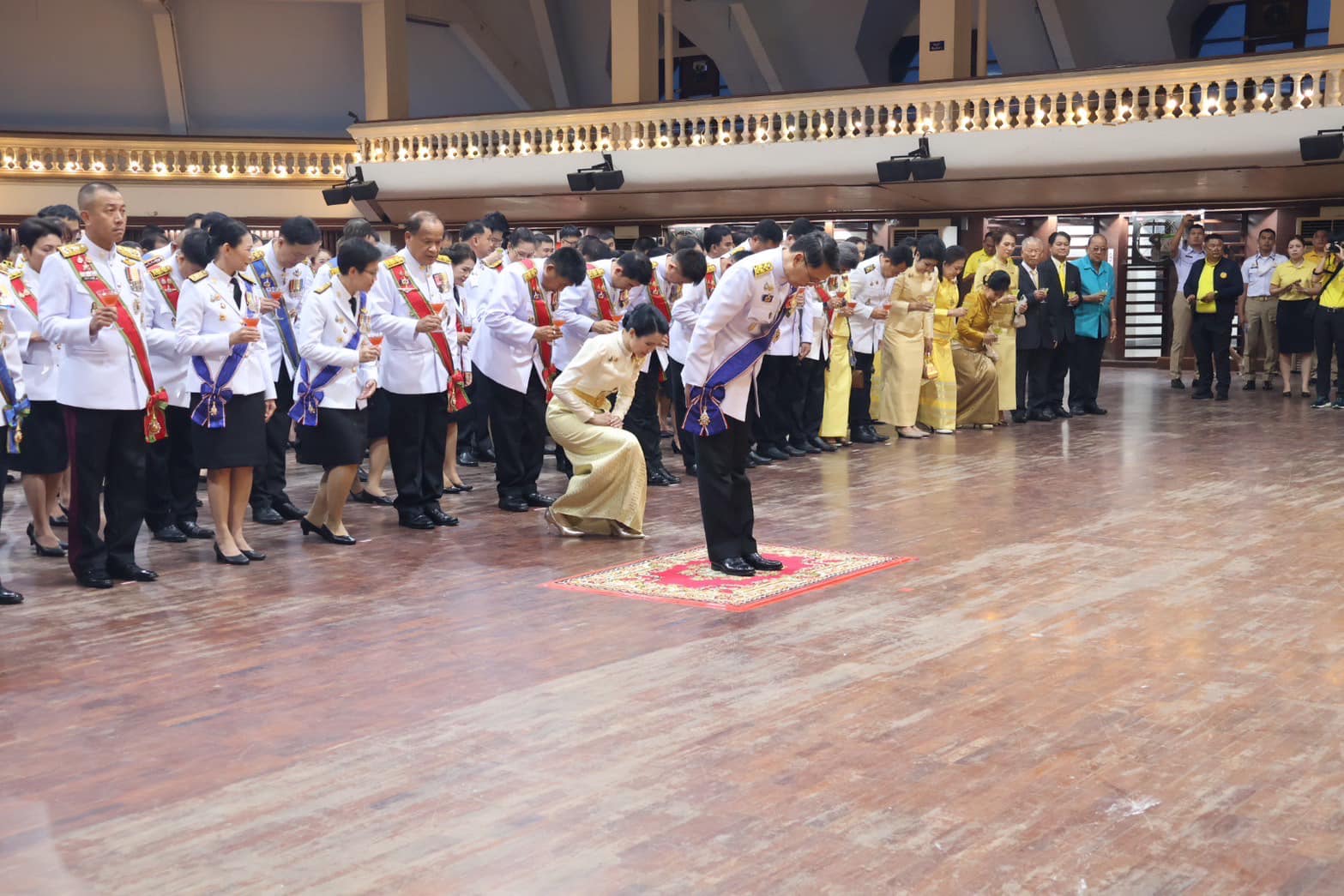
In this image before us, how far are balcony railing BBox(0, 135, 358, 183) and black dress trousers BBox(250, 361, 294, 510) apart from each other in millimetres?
12708

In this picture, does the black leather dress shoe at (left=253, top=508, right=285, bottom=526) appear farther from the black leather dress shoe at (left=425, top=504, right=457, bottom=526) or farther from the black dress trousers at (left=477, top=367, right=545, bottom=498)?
the black dress trousers at (left=477, top=367, right=545, bottom=498)

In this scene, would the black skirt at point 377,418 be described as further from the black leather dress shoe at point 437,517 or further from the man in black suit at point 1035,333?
the man in black suit at point 1035,333

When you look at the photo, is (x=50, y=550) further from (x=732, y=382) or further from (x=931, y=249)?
(x=931, y=249)

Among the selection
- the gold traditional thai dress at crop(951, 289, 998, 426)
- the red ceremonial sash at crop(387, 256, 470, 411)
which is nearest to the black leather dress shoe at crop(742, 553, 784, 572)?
the red ceremonial sash at crop(387, 256, 470, 411)

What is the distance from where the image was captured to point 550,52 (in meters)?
22.4

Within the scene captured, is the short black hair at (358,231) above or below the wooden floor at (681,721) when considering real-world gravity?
above

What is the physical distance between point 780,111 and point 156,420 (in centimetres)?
1205

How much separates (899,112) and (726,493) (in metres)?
11.5

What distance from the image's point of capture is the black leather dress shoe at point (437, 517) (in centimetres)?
654

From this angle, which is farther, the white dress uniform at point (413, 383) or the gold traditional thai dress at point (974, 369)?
the gold traditional thai dress at point (974, 369)

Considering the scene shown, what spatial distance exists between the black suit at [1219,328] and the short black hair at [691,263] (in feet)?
25.2

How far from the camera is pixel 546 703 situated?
12.4 feet

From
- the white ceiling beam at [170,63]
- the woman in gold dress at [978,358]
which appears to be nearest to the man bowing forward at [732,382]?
the woman in gold dress at [978,358]

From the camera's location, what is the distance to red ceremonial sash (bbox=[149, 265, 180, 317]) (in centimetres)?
601
